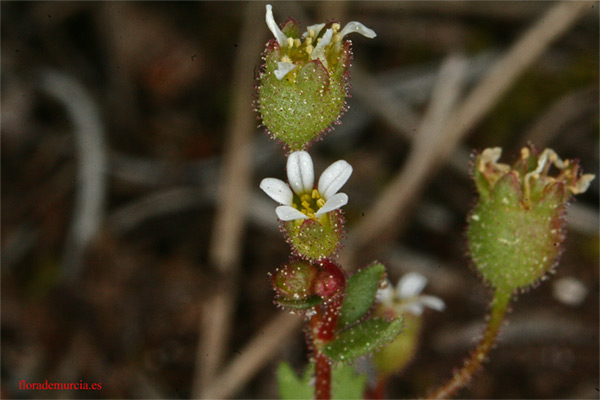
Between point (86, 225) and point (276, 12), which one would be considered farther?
point (276, 12)

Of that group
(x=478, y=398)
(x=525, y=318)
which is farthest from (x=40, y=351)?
(x=525, y=318)

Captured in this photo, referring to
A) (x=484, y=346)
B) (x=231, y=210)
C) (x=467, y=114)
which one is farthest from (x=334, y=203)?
(x=467, y=114)

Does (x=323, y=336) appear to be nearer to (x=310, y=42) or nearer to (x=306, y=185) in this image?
(x=306, y=185)

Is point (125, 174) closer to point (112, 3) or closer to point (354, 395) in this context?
point (112, 3)

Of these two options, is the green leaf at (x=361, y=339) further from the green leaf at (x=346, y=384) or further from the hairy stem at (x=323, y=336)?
the green leaf at (x=346, y=384)

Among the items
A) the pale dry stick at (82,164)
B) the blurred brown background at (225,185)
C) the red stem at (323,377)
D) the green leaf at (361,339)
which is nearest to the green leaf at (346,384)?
the red stem at (323,377)

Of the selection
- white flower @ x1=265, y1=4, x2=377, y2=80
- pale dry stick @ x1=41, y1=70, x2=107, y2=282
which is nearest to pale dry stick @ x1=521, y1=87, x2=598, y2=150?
white flower @ x1=265, y1=4, x2=377, y2=80
